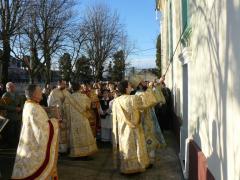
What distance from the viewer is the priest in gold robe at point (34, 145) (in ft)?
21.7

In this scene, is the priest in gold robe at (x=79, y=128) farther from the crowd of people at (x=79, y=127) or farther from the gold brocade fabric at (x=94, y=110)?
the gold brocade fabric at (x=94, y=110)

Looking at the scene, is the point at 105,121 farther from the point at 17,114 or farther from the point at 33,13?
the point at 33,13

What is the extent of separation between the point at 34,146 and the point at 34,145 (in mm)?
15

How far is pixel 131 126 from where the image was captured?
8.55 m

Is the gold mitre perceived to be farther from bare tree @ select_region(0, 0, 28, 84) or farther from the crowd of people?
bare tree @ select_region(0, 0, 28, 84)

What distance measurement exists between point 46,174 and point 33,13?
15.6 m

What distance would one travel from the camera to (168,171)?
9039 millimetres

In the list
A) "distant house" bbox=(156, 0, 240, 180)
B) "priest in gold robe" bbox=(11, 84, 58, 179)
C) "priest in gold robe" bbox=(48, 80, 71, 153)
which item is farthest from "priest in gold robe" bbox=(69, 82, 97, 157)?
"priest in gold robe" bbox=(11, 84, 58, 179)

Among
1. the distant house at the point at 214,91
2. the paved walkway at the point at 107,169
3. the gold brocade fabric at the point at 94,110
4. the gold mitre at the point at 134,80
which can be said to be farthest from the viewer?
the gold brocade fabric at the point at 94,110

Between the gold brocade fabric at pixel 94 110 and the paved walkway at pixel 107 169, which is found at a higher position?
the gold brocade fabric at pixel 94 110

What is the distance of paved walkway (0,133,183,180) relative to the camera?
867cm

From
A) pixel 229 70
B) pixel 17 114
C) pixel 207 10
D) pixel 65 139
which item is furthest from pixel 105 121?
pixel 229 70

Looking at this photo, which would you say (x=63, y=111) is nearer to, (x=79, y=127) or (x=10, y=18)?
(x=79, y=127)

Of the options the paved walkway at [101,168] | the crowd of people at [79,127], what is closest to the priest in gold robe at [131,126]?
the crowd of people at [79,127]
